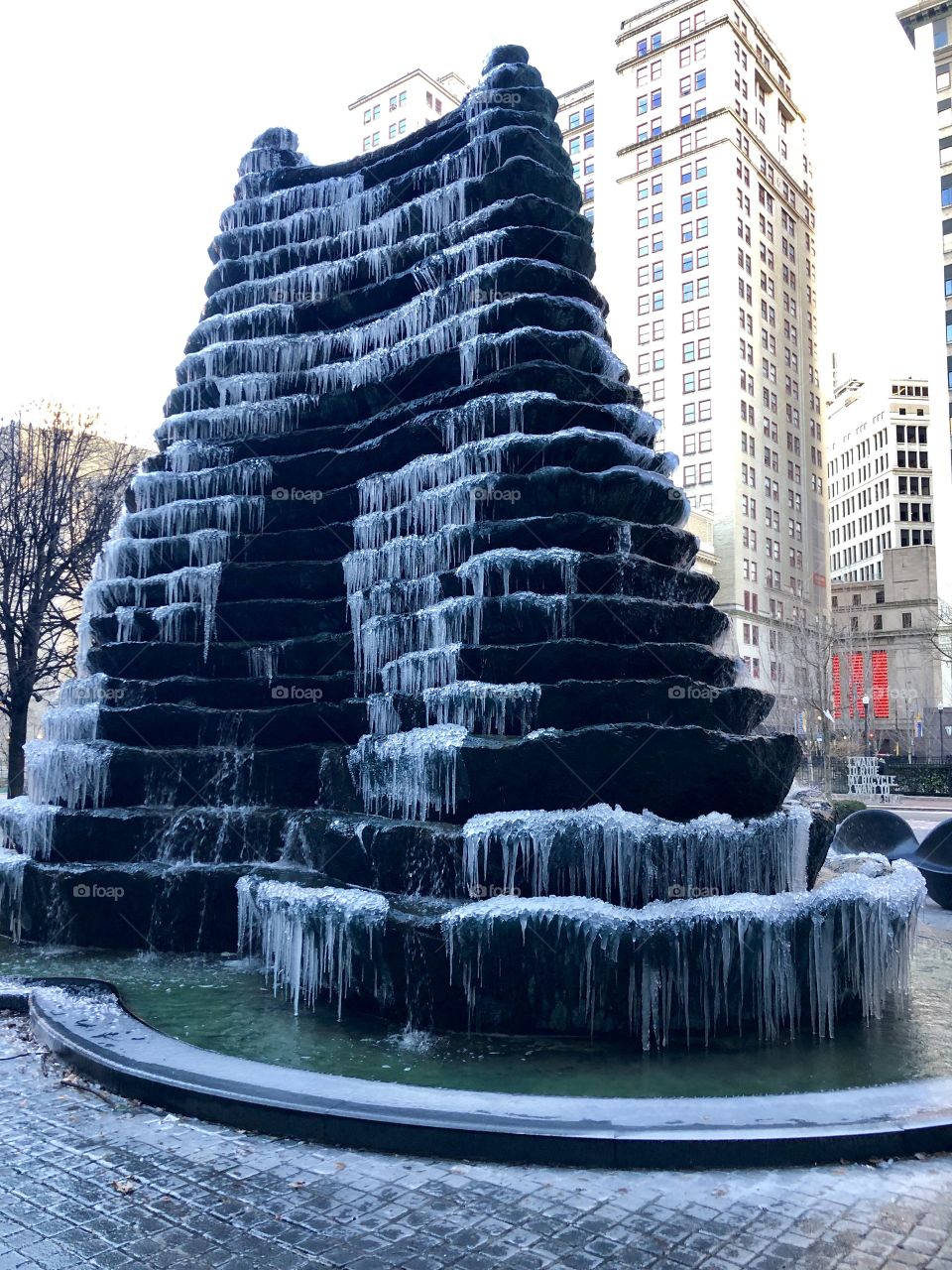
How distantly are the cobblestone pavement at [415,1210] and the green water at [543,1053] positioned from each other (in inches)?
63.1

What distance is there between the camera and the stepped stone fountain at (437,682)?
8.99 metres

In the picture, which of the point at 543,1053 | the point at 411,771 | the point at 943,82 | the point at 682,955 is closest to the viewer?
the point at 543,1053

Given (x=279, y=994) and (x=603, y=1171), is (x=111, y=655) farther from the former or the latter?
(x=603, y=1171)

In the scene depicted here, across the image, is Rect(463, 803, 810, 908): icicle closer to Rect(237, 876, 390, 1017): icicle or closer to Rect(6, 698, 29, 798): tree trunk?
Rect(237, 876, 390, 1017): icicle

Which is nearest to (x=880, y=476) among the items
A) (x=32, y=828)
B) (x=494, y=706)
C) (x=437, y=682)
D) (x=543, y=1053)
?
(x=437, y=682)

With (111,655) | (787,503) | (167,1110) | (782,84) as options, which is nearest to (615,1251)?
(167,1110)

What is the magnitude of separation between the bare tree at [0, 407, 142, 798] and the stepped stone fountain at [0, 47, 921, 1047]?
10.4 meters

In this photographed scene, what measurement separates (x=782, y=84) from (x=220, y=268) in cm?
9271

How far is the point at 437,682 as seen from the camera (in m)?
12.1

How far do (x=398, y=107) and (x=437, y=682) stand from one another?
107 m

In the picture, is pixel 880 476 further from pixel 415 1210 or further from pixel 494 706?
pixel 415 1210

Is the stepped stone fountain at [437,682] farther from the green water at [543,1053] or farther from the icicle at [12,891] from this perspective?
the green water at [543,1053]

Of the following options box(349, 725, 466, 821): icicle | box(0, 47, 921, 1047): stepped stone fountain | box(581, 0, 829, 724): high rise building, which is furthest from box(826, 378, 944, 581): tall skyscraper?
box(349, 725, 466, 821): icicle

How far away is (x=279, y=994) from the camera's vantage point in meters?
10.1
